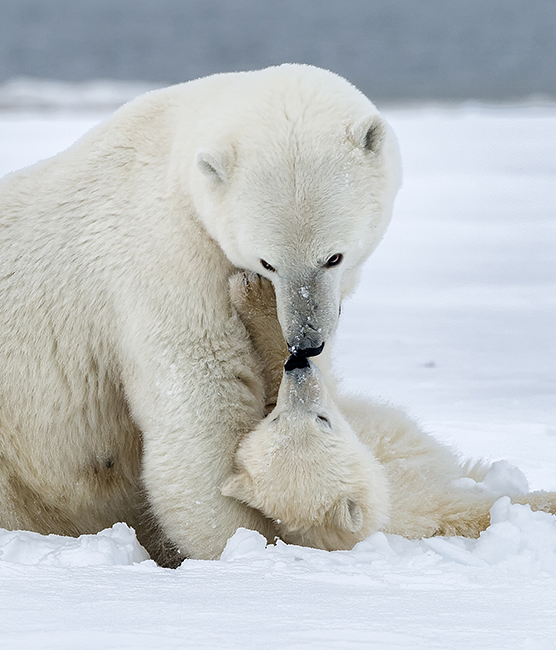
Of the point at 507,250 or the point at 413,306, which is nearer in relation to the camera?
the point at 413,306

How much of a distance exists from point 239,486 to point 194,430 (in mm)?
221

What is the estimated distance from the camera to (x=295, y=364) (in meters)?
2.90

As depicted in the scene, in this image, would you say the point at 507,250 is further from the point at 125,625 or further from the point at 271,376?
the point at 125,625

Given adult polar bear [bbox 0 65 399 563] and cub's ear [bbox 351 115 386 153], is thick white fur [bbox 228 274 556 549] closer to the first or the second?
adult polar bear [bbox 0 65 399 563]

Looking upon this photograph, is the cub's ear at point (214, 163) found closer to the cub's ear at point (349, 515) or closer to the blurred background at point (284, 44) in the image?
the cub's ear at point (349, 515)

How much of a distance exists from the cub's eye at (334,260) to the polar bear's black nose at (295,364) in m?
0.32

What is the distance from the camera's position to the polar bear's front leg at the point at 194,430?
9.50ft

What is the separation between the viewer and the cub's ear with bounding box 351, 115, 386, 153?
2.75 meters

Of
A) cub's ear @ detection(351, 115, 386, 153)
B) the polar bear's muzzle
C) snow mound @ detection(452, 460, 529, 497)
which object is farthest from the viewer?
snow mound @ detection(452, 460, 529, 497)

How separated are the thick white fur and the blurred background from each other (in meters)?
14.9

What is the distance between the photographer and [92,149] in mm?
3186

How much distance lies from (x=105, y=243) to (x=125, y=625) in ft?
4.94

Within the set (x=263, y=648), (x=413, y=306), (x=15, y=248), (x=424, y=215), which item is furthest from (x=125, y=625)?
(x=424, y=215)

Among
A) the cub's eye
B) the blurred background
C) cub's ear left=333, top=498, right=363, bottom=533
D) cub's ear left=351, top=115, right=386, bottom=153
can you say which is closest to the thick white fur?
cub's ear left=333, top=498, right=363, bottom=533
